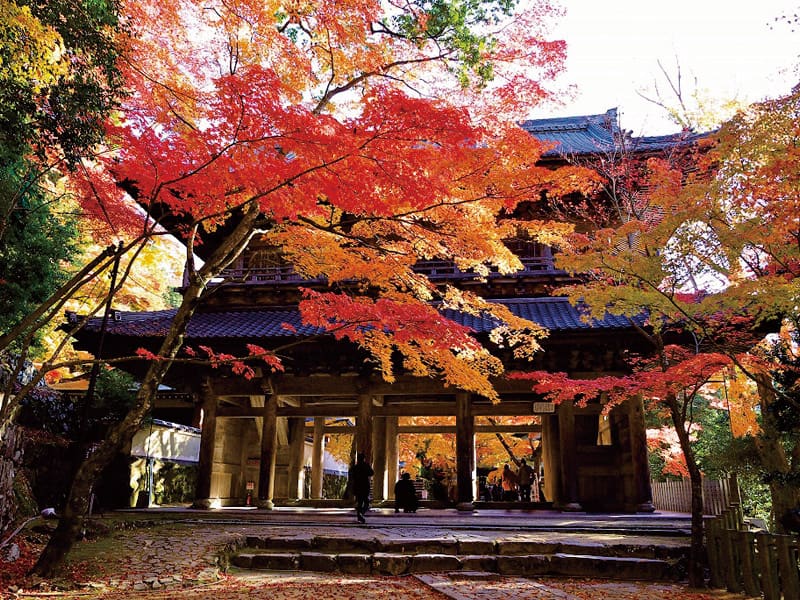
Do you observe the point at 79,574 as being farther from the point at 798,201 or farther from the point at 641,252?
the point at 798,201

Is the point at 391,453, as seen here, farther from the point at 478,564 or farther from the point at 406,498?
the point at 478,564

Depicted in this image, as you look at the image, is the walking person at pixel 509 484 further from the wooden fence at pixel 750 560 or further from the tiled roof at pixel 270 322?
the wooden fence at pixel 750 560

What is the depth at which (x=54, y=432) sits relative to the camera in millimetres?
14336

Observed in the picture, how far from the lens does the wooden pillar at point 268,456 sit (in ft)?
44.8

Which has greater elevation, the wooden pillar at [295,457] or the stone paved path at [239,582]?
the wooden pillar at [295,457]

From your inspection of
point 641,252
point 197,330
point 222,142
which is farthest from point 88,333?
point 641,252

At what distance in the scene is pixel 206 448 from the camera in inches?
555

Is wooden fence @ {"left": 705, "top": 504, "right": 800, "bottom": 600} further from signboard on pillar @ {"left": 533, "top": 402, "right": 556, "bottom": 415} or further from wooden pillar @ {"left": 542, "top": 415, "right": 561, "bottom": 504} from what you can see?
signboard on pillar @ {"left": 533, "top": 402, "right": 556, "bottom": 415}

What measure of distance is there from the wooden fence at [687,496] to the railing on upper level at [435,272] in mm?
6329

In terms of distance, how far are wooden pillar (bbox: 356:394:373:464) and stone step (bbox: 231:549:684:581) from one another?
523cm

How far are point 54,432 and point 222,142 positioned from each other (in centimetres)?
1093

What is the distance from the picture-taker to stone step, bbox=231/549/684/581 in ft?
25.7

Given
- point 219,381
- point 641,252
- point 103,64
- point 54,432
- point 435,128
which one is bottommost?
point 54,432

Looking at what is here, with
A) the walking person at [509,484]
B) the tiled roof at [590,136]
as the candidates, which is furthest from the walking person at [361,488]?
the walking person at [509,484]
